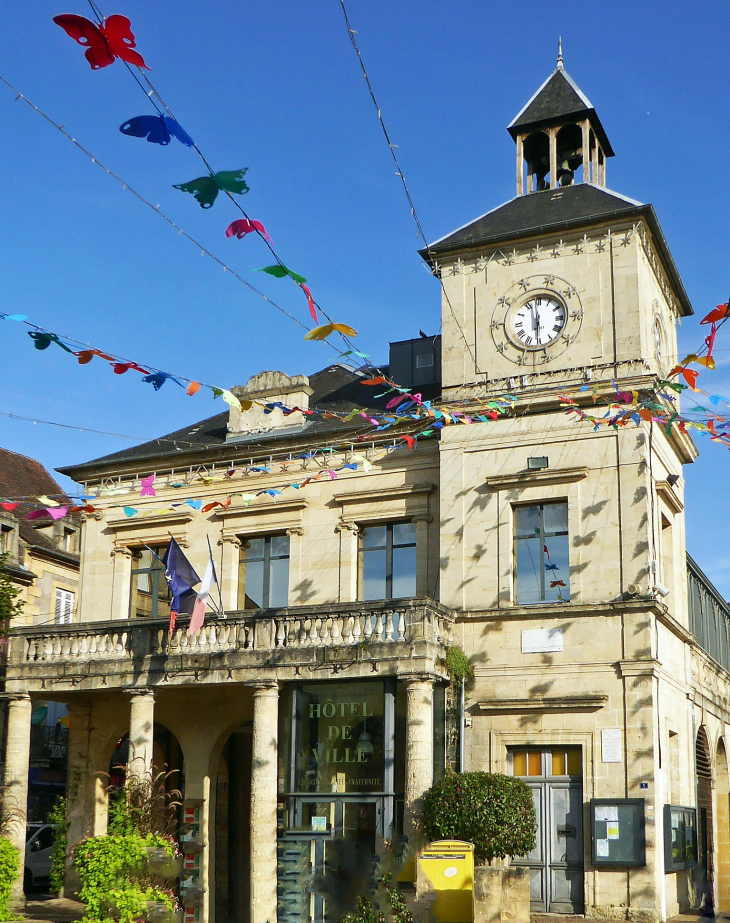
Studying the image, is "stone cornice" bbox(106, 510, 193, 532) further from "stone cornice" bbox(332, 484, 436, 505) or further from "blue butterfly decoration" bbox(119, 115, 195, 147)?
"blue butterfly decoration" bbox(119, 115, 195, 147)

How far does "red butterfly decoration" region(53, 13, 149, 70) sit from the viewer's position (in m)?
7.83

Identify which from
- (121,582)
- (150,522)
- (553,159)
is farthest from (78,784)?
(553,159)

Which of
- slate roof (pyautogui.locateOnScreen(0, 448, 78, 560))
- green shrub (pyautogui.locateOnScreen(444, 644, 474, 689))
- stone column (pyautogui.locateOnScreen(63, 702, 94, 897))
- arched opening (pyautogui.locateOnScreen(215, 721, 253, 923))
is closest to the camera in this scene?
green shrub (pyautogui.locateOnScreen(444, 644, 474, 689))

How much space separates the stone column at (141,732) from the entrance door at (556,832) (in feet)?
21.8

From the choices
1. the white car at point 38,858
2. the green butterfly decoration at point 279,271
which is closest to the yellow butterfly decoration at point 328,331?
the green butterfly decoration at point 279,271

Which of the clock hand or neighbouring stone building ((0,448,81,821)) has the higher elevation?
the clock hand

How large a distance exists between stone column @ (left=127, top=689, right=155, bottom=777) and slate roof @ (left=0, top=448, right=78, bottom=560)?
43.2 ft

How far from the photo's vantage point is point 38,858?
80.0ft

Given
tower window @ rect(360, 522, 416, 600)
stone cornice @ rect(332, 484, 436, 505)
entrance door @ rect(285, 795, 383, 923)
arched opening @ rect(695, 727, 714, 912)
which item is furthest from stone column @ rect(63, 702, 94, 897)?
arched opening @ rect(695, 727, 714, 912)

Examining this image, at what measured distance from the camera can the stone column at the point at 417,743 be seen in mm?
16938

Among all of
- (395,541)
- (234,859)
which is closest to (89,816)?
(234,859)

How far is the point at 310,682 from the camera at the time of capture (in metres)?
18.7

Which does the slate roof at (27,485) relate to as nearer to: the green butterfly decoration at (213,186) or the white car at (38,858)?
the white car at (38,858)

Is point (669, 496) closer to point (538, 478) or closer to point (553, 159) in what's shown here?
point (538, 478)
